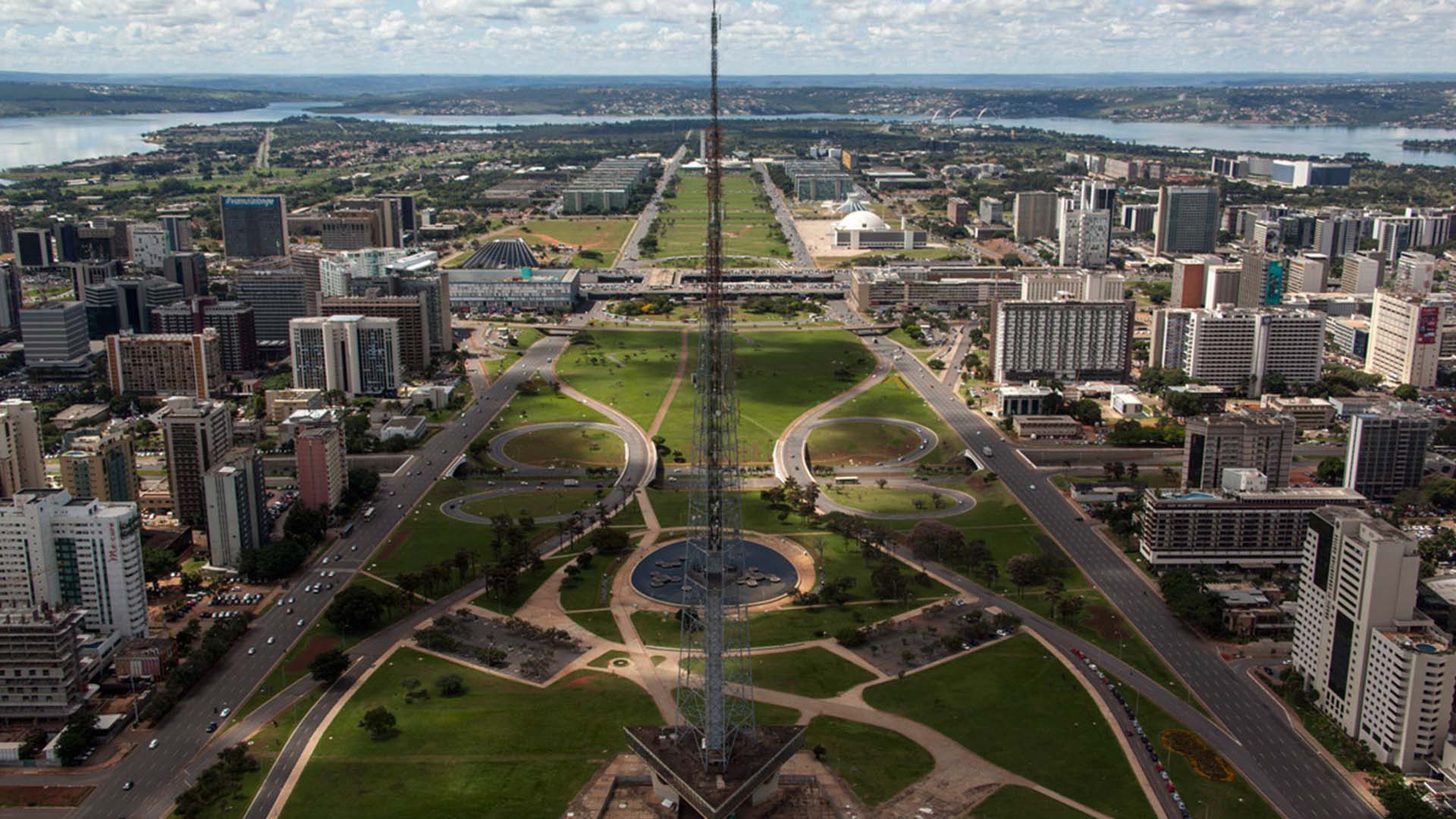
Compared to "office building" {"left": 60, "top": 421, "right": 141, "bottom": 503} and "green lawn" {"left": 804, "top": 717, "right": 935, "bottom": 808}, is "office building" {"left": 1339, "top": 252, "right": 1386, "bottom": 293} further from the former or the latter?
"office building" {"left": 60, "top": 421, "right": 141, "bottom": 503}

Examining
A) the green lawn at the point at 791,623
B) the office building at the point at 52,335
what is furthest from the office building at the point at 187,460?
the office building at the point at 52,335

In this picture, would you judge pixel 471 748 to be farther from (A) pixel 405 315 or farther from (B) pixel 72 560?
(A) pixel 405 315

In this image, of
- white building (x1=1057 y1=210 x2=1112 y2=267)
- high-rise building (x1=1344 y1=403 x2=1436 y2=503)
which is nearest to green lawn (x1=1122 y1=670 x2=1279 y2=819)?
high-rise building (x1=1344 y1=403 x2=1436 y2=503)

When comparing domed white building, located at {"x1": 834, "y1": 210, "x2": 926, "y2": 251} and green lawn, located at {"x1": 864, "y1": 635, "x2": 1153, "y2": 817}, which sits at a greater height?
domed white building, located at {"x1": 834, "y1": 210, "x2": 926, "y2": 251}

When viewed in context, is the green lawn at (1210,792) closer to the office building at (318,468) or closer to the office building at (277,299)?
the office building at (318,468)

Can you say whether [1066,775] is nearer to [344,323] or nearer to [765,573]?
[765,573]

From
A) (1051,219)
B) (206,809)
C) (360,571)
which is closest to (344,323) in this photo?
(360,571)
